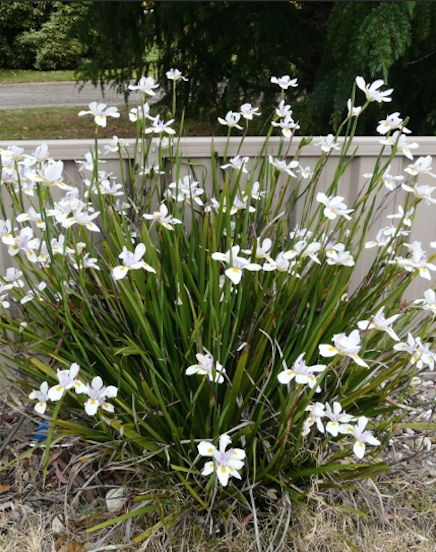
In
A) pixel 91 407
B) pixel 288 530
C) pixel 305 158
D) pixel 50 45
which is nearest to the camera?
pixel 91 407

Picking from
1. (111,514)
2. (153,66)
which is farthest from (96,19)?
(111,514)

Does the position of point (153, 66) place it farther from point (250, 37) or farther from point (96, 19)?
point (250, 37)

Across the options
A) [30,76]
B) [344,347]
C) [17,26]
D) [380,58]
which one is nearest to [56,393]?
[344,347]

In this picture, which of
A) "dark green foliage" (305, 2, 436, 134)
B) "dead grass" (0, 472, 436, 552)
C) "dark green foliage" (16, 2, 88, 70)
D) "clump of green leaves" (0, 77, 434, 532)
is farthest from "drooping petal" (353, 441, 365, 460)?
"dark green foliage" (16, 2, 88, 70)

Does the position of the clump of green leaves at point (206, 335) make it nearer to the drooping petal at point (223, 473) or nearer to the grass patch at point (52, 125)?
the drooping petal at point (223, 473)

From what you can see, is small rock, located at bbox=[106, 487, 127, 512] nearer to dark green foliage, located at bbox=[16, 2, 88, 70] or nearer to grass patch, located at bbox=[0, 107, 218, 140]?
grass patch, located at bbox=[0, 107, 218, 140]

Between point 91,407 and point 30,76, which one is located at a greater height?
point 91,407

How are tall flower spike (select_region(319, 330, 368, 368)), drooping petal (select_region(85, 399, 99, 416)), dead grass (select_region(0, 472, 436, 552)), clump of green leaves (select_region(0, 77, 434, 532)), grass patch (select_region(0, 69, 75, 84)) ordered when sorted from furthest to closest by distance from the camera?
grass patch (select_region(0, 69, 75, 84)) < dead grass (select_region(0, 472, 436, 552)) < clump of green leaves (select_region(0, 77, 434, 532)) < drooping petal (select_region(85, 399, 99, 416)) < tall flower spike (select_region(319, 330, 368, 368))

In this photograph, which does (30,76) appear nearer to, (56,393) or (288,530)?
(56,393)
